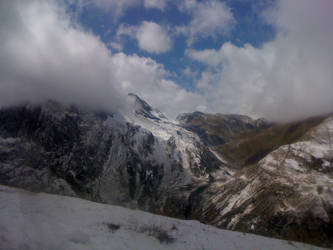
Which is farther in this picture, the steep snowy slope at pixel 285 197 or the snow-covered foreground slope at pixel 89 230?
the steep snowy slope at pixel 285 197

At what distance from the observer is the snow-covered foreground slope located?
1585 cm

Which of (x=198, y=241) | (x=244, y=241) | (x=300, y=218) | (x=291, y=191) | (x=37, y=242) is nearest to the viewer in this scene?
(x=37, y=242)

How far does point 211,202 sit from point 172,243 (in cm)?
16452

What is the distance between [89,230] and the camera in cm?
1888

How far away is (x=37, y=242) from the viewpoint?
1502 cm

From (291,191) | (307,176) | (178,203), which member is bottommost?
(178,203)

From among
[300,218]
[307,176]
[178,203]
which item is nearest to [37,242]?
[300,218]

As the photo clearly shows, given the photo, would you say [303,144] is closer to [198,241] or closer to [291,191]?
[291,191]

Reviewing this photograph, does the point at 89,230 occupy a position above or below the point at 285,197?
below

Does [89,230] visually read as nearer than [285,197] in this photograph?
Yes

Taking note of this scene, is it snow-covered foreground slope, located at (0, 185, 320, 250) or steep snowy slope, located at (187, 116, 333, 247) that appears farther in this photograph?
steep snowy slope, located at (187, 116, 333, 247)

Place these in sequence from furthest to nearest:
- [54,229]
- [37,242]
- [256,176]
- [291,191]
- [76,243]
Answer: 1. [256,176]
2. [291,191]
3. [54,229]
4. [76,243]
5. [37,242]

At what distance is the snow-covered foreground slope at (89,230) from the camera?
1585cm

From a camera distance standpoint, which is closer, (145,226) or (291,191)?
(145,226)
